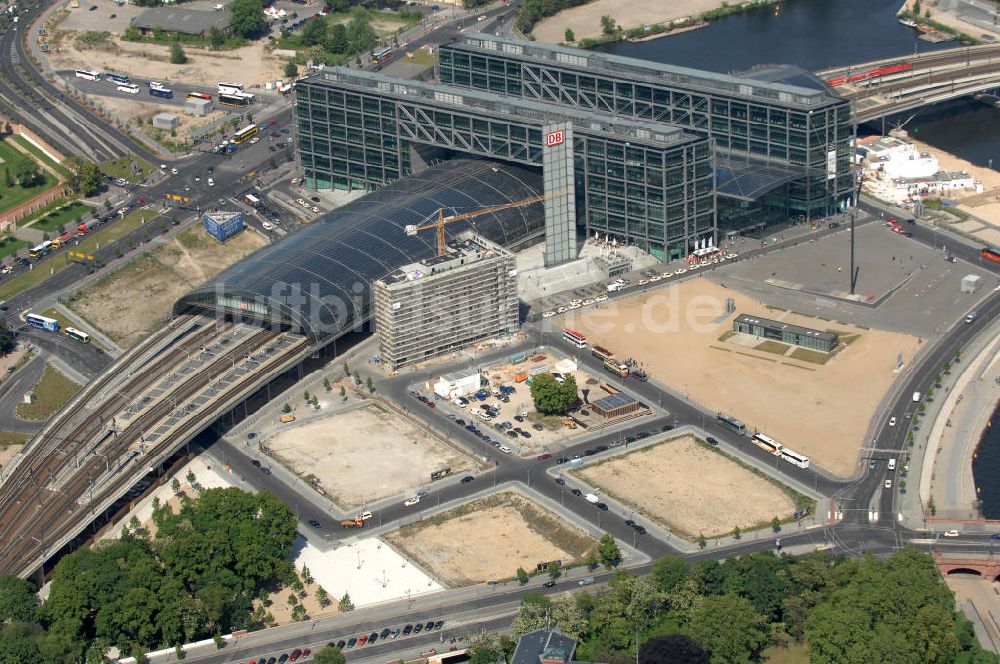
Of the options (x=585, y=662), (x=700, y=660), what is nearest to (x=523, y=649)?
(x=585, y=662)

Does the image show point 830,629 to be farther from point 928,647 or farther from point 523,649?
point 523,649

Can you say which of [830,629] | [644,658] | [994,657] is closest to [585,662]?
[644,658]

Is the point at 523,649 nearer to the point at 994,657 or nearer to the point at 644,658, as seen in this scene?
the point at 644,658

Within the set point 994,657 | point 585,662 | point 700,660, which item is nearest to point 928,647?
point 994,657

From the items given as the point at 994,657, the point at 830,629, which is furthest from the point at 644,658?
the point at 994,657

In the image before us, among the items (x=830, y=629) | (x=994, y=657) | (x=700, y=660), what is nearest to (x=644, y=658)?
(x=700, y=660)

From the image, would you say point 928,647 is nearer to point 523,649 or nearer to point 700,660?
point 700,660

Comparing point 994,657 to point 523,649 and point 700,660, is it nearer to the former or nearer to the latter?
point 700,660
